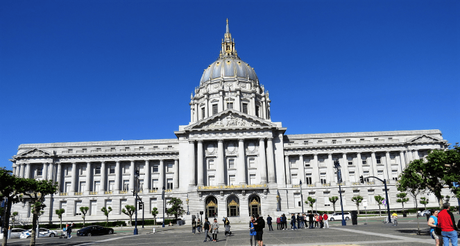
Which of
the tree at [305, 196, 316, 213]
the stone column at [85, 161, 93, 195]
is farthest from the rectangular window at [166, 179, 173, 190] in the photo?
the tree at [305, 196, 316, 213]

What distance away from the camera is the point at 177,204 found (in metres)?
68.3

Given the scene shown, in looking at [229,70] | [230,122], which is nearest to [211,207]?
[230,122]

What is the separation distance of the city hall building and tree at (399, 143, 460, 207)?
4497cm

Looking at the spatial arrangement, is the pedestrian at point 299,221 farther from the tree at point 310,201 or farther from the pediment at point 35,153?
the pediment at point 35,153

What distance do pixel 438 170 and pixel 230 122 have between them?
2188 inches

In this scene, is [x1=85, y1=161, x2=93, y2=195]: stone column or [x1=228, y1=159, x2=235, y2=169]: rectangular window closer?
[x1=228, y1=159, x2=235, y2=169]: rectangular window

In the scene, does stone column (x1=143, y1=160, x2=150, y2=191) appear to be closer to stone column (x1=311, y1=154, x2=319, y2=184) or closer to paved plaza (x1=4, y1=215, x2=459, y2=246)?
stone column (x1=311, y1=154, x2=319, y2=184)

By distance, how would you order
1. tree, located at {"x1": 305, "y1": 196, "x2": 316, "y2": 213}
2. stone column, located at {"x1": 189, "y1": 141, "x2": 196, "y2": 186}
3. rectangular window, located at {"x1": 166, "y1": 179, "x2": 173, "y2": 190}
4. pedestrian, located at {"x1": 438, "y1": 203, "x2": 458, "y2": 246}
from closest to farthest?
pedestrian, located at {"x1": 438, "y1": 203, "x2": 458, "y2": 246} < tree, located at {"x1": 305, "y1": 196, "x2": 316, "y2": 213} < stone column, located at {"x1": 189, "y1": 141, "x2": 196, "y2": 186} < rectangular window, located at {"x1": 166, "y1": 179, "x2": 173, "y2": 190}

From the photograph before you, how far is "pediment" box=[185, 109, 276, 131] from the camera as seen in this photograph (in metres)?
79.8

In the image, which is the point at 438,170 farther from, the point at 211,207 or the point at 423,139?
the point at 423,139

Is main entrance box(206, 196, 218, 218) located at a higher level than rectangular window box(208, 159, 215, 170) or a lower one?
lower

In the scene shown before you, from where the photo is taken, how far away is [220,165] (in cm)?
7769

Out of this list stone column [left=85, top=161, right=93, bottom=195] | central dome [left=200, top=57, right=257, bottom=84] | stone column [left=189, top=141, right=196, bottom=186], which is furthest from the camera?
central dome [left=200, top=57, right=257, bottom=84]

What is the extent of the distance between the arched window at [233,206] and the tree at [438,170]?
46543 millimetres
